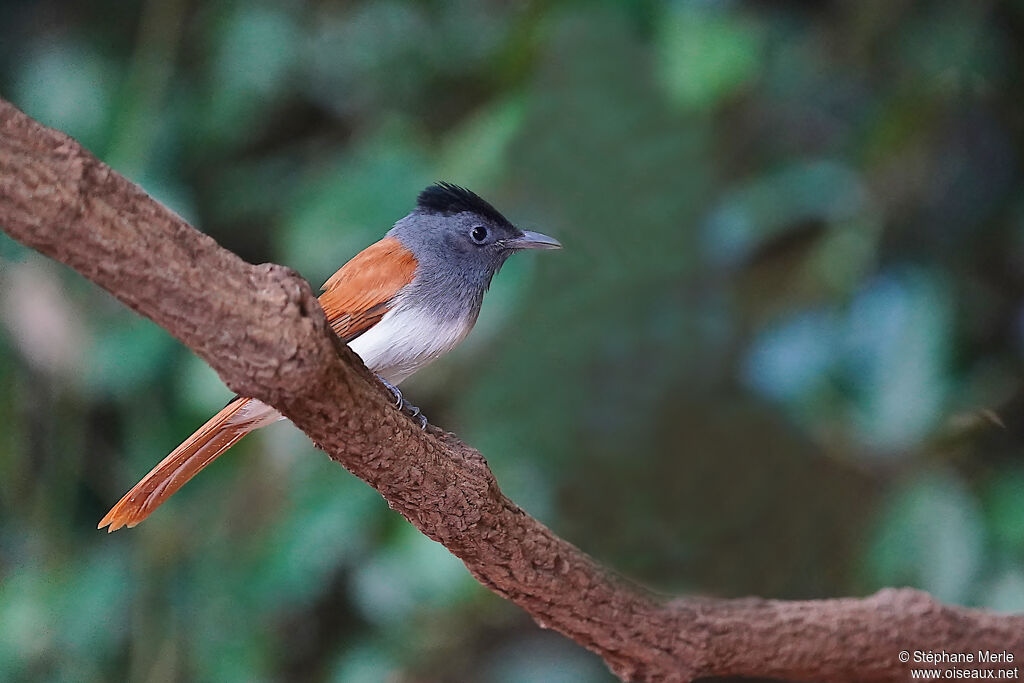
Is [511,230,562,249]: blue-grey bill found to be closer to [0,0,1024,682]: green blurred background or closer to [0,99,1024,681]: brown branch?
[0,0,1024,682]: green blurred background

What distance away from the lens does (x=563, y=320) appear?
2.12 m

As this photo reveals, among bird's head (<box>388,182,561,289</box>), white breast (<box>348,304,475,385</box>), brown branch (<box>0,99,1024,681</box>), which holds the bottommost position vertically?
brown branch (<box>0,99,1024,681</box>)

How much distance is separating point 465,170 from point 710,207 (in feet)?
1.73

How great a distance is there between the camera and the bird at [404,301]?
1.51 meters

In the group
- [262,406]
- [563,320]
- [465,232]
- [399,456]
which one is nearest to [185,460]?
[262,406]

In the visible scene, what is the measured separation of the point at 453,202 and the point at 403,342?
365mm

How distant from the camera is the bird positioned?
151 centimetres

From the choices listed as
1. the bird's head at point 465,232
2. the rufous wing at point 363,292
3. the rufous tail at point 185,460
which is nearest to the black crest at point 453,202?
the bird's head at point 465,232

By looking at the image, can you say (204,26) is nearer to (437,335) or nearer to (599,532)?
(437,335)

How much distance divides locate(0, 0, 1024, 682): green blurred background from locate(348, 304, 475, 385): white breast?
0.45m

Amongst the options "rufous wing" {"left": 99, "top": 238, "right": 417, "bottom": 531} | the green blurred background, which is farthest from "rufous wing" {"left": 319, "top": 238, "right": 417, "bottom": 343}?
the green blurred background

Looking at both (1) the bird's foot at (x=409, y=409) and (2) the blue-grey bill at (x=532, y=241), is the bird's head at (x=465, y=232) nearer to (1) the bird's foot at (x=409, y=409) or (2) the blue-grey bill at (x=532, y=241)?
(2) the blue-grey bill at (x=532, y=241)

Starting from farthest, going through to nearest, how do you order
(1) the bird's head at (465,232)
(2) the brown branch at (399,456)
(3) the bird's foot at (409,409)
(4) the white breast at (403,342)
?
(1) the bird's head at (465,232), (4) the white breast at (403,342), (3) the bird's foot at (409,409), (2) the brown branch at (399,456)

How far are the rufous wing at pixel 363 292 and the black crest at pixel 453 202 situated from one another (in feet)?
0.61
